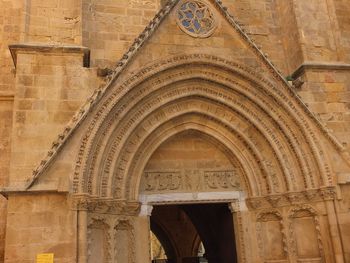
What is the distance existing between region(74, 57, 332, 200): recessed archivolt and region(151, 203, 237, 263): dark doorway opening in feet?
6.56

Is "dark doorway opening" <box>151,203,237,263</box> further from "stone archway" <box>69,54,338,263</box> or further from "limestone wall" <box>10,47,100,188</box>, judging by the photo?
"limestone wall" <box>10,47,100,188</box>

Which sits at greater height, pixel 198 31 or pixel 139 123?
pixel 198 31

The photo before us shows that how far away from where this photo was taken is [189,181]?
8133 mm

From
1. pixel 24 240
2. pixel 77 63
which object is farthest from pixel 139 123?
pixel 24 240

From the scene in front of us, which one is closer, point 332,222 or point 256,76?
point 332,222

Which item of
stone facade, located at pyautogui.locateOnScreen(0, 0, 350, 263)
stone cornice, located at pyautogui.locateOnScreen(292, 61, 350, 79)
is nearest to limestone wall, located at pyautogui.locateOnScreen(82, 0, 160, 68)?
stone facade, located at pyautogui.locateOnScreen(0, 0, 350, 263)

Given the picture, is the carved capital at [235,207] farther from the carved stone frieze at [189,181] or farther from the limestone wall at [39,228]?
the limestone wall at [39,228]

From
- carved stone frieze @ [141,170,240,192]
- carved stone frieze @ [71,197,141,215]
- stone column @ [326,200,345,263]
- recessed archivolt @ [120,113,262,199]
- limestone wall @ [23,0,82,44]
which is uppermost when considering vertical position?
limestone wall @ [23,0,82,44]

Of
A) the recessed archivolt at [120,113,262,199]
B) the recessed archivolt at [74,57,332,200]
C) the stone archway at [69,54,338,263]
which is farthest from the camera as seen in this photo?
the recessed archivolt at [120,113,262,199]

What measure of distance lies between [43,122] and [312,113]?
4923 mm

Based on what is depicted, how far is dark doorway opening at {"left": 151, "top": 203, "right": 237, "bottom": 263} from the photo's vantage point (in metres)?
9.11

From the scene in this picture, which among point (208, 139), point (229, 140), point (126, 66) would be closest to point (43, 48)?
point (126, 66)

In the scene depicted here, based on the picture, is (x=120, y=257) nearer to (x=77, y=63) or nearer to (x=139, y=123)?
(x=139, y=123)

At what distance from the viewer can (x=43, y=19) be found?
7.45m
